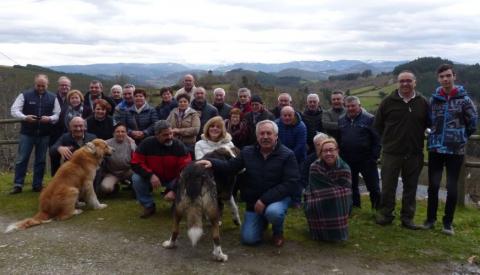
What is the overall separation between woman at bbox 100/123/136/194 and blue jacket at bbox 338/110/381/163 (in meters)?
3.87

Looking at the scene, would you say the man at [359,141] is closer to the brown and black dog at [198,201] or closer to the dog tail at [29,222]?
the brown and black dog at [198,201]

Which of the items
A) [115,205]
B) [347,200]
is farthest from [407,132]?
[115,205]

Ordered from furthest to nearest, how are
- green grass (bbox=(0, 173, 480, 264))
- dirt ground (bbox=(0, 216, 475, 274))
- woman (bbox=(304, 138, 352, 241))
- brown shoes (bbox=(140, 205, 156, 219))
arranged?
brown shoes (bbox=(140, 205, 156, 219))
woman (bbox=(304, 138, 352, 241))
green grass (bbox=(0, 173, 480, 264))
dirt ground (bbox=(0, 216, 475, 274))

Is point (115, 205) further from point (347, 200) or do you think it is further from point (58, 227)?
point (347, 200)

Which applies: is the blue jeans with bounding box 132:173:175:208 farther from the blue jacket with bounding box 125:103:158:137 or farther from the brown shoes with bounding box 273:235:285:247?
the brown shoes with bounding box 273:235:285:247

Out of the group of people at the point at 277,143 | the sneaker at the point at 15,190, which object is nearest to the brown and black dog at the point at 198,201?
the group of people at the point at 277,143

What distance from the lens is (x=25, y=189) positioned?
909cm

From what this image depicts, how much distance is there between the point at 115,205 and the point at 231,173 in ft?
9.44

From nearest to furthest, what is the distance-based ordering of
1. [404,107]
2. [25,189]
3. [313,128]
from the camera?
[404,107]
[313,128]
[25,189]

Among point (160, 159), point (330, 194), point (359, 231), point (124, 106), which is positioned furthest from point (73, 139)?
point (359, 231)

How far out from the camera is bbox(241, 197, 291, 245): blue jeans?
5.63 meters

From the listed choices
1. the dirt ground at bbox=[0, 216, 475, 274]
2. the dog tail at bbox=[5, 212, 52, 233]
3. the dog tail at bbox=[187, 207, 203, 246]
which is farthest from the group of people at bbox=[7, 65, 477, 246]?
the dog tail at bbox=[5, 212, 52, 233]

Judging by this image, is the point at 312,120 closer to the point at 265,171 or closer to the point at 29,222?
the point at 265,171

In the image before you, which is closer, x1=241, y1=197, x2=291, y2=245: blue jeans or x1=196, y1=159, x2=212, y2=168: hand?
x1=196, y1=159, x2=212, y2=168: hand
